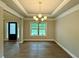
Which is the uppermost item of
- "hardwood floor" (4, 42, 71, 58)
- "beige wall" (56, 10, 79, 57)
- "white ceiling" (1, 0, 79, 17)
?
"white ceiling" (1, 0, 79, 17)

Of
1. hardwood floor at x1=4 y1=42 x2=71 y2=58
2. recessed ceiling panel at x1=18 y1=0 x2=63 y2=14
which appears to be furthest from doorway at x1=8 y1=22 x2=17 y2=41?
recessed ceiling panel at x1=18 y1=0 x2=63 y2=14

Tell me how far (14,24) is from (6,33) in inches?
52.3

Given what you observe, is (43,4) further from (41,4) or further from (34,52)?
(34,52)

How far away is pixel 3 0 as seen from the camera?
4.54m

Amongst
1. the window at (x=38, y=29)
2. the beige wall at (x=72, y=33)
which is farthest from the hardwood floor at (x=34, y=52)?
the window at (x=38, y=29)

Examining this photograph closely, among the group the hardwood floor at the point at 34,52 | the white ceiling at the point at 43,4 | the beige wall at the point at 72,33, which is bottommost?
the hardwood floor at the point at 34,52

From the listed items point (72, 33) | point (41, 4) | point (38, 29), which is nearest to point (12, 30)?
point (38, 29)

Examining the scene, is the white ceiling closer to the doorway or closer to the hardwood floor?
the hardwood floor

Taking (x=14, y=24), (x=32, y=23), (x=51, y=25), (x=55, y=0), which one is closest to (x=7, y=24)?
(x=14, y=24)

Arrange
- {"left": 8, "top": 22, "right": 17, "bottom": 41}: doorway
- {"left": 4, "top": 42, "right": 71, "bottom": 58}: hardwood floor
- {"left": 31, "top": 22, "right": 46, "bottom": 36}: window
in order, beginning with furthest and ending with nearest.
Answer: {"left": 8, "top": 22, "right": 17, "bottom": 41}: doorway
{"left": 31, "top": 22, "right": 46, "bottom": 36}: window
{"left": 4, "top": 42, "right": 71, "bottom": 58}: hardwood floor

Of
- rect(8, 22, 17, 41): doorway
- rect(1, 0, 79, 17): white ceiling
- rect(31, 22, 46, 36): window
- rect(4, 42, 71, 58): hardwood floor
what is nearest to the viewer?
rect(1, 0, 79, 17): white ceiling

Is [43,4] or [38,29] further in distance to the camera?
[38,29]

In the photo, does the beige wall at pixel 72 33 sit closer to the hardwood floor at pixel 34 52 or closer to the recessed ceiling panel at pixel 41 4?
the hardwood floor at pixel 34 52

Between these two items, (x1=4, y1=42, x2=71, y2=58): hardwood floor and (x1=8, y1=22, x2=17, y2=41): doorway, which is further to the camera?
(x1=8, y1=22, x2=17, y2=41): doorway
